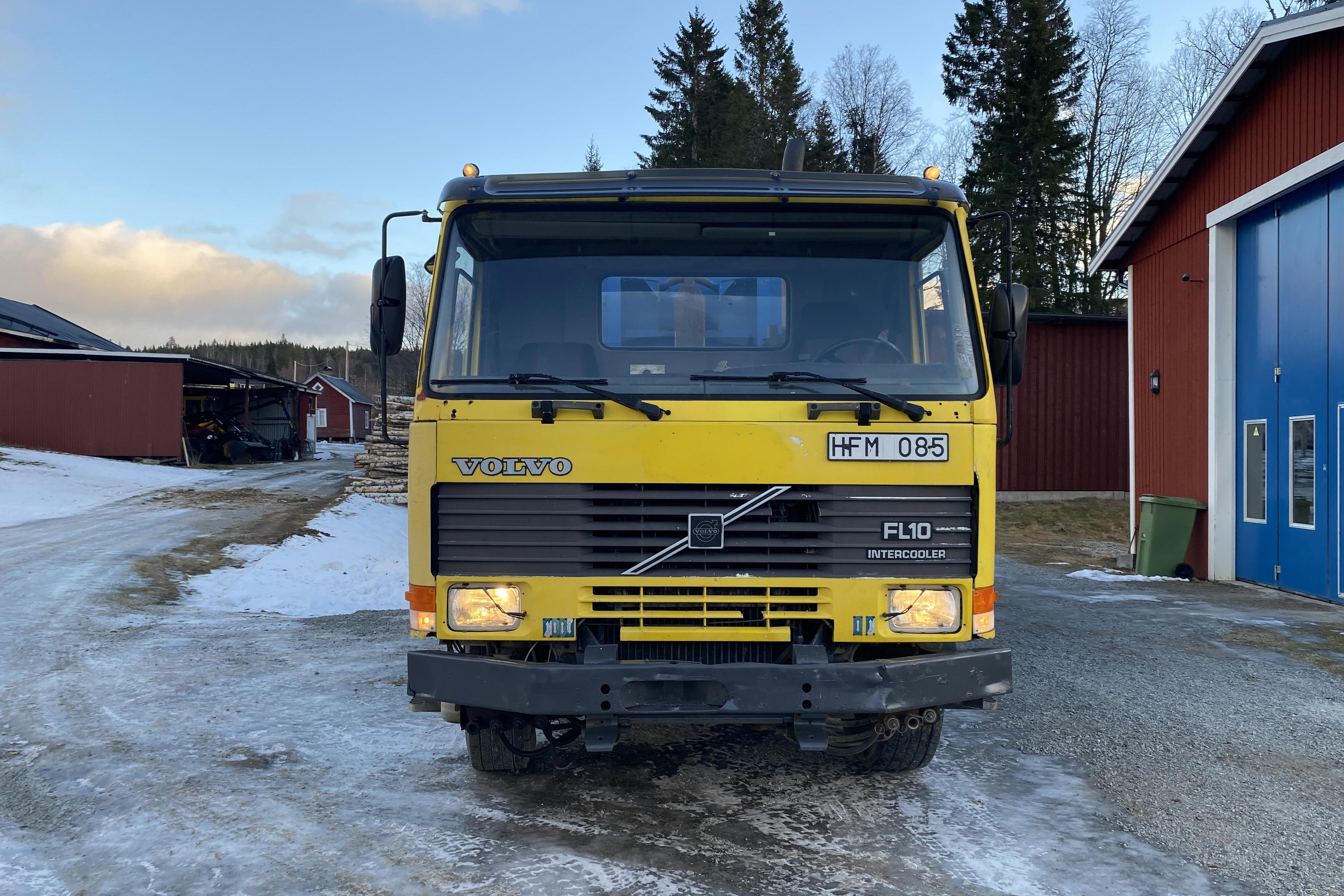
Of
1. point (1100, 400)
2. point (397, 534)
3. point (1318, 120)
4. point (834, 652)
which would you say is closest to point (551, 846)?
point (834, 652)

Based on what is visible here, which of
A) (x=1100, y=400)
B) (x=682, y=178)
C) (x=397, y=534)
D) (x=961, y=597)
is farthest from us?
(x=1100, y=400)

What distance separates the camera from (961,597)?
373cm

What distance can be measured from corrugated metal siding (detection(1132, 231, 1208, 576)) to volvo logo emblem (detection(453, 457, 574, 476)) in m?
10.7

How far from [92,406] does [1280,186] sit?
29.2 m

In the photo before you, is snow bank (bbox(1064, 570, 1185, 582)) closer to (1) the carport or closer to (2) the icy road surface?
(2) the icy road surface

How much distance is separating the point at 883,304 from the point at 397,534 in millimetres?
12349

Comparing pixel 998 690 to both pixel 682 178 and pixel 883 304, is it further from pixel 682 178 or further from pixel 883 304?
pixel 682 178

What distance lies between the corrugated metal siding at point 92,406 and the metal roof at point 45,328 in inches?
135

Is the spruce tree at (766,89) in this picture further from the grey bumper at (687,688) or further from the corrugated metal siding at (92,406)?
the grey bumper at (687,688)

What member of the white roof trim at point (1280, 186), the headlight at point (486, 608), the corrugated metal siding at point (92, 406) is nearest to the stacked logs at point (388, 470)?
the white roof trim at point (1280, 186)

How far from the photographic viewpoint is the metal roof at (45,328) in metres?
34.5

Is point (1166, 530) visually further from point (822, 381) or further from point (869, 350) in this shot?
point (822, 381)

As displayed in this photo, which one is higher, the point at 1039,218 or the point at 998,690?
the point at 1039,218

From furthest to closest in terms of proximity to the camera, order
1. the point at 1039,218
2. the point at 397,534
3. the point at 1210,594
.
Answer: the point at 1039,218 → the point at 397,534 → the point at 1210,594
